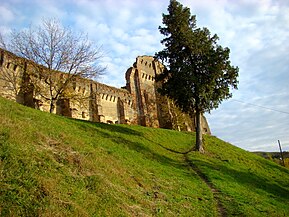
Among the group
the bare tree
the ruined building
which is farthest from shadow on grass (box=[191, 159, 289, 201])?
the bare tree

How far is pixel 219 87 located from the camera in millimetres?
23125

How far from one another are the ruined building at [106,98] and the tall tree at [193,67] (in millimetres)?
8972

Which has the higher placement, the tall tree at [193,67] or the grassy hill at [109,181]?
the tall tree at [193,67]

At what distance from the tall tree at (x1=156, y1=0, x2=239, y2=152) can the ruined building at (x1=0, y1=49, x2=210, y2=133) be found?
897 centimetres

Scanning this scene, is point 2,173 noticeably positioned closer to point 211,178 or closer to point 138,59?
point 211,178

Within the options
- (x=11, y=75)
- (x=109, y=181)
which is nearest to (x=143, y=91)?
(x=11, y=75)

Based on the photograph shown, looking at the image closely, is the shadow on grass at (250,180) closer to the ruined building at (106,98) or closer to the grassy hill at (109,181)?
the grassy hill at (109,181)

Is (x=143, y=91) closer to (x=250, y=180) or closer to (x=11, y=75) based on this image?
(x=11, y=75)

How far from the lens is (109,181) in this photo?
9398 mm

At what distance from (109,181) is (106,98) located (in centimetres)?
3205

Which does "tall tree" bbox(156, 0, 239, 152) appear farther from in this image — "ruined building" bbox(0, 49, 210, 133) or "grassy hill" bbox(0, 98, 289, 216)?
"ruined building" bbox(0, 49, 210, 133)

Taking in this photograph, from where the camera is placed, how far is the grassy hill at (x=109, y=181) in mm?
6664

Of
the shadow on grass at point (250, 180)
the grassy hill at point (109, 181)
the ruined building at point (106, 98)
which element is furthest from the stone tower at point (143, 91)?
the grassy hill at point (109, 181)

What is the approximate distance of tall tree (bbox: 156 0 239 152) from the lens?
22766 millimetres
